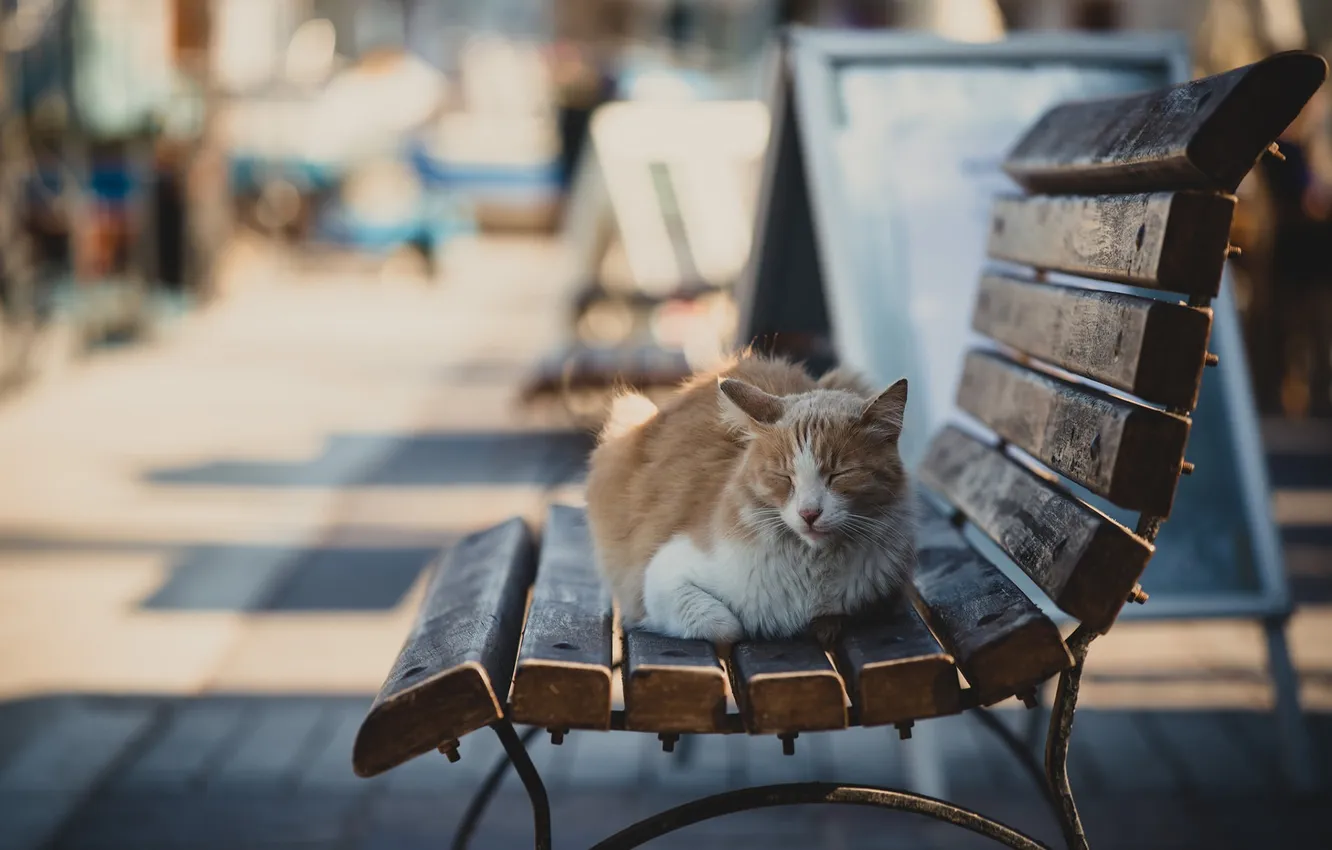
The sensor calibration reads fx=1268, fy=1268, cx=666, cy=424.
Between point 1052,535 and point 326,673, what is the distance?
8.54ft

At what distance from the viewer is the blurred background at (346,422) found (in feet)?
10.3

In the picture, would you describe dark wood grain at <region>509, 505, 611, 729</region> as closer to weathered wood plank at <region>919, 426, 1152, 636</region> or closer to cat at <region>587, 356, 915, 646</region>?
cat at <region>587, 356, 915, 646</region>

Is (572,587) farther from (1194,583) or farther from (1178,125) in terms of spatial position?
(1194,583)

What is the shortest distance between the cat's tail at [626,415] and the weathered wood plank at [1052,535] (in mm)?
617

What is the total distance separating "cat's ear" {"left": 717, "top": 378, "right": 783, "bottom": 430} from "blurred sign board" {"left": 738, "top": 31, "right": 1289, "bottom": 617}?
105cm

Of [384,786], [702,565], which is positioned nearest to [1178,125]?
[702,565]

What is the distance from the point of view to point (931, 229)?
3.31 m

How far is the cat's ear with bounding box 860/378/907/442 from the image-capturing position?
1941 millimetres

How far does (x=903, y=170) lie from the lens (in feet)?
11.1

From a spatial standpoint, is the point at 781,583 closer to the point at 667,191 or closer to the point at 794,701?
the point at 794,701

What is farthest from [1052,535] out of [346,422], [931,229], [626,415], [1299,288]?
[1299,288]

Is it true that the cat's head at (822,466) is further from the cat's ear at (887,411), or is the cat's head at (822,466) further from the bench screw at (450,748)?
the bench screw at (450,748)

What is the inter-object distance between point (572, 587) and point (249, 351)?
297 inches

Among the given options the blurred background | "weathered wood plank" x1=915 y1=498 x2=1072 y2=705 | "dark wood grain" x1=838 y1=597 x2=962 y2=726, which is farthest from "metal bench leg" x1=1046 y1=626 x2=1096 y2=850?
the blurred background
